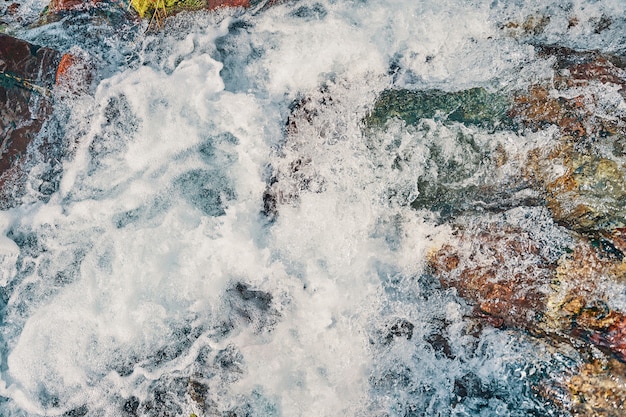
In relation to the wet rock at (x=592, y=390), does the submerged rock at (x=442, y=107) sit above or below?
above

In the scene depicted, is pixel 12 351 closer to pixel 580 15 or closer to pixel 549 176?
pixel 549 176

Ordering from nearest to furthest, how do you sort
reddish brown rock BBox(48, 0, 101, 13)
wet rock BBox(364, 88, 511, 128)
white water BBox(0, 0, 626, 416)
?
white water BBox(0, 0, 626, 416) < wet rock BBox(364, 88, 511, 128) < reddish brown rock BBox(48, 0, 101, 13)

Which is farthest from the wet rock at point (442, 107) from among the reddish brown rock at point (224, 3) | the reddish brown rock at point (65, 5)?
the reddish brown rock at point (65, 5)

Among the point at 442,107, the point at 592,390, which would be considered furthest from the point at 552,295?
the point at 442,107

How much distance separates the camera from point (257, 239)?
4.09 metres

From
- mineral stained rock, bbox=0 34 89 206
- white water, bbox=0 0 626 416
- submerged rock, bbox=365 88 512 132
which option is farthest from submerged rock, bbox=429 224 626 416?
mineral stained rock, bbox=0 34 89 206

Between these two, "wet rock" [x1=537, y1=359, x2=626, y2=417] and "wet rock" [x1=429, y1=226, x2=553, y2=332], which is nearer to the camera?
"wet rock" [x1=537, y1=359, x2=626, y2=417]

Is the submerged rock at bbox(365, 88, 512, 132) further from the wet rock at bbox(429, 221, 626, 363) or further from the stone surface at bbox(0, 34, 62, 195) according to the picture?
the stone surface at bbox(0, 34, 62, 195)

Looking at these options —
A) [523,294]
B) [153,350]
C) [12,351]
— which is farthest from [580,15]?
[12,351]

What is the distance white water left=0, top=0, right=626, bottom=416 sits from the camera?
3.87m

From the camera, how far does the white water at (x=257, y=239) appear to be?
3865 mm

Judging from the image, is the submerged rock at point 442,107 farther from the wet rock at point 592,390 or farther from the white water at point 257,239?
the wet rock at point 592,390

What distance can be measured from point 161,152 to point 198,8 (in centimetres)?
160

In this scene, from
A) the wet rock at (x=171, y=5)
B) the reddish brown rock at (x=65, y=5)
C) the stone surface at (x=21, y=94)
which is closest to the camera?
the stone surface at (x=21, y=94)
